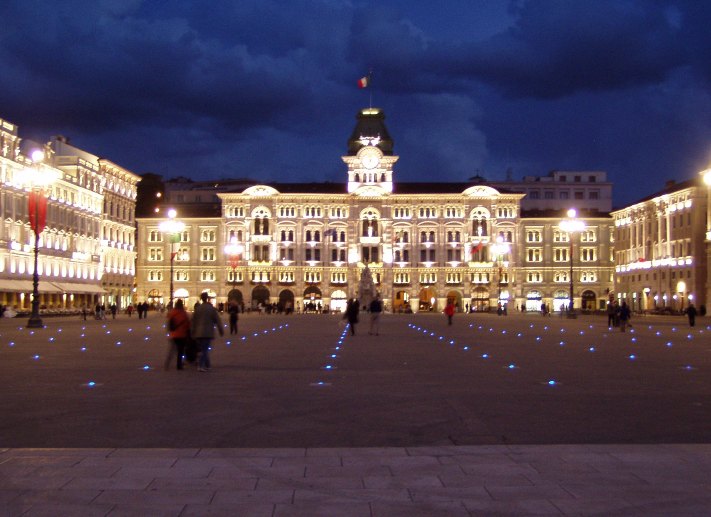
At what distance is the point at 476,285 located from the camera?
122 meters

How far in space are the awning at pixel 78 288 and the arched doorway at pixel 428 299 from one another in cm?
4489

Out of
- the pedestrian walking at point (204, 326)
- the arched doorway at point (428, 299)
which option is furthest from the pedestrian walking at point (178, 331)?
the arched doorway at point (428, 299)

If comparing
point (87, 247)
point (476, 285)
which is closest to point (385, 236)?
point (476, 285)

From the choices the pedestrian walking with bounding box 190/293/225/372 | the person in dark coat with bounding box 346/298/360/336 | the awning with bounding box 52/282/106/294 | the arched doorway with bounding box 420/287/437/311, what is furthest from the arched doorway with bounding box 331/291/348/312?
the pedestrian walking with bounding box 190/293/225/372

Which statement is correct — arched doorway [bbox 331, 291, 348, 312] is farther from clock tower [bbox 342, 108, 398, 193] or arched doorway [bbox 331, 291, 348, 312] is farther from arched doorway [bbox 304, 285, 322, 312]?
clock tower [bbox 342, 108, 398, 193]

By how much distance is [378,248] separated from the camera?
123 metres

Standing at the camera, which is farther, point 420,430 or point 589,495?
point 420,430

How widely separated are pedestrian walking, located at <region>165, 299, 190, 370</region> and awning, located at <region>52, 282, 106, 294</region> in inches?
2672

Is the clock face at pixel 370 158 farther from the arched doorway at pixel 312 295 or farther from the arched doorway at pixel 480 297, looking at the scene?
Answer: the arched doorway at pixel 480 297

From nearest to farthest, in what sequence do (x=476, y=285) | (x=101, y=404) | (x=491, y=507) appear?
(x=491, y=507), (x=101, y=404), (x=476, y=285)

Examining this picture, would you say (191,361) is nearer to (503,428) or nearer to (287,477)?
(503,428)

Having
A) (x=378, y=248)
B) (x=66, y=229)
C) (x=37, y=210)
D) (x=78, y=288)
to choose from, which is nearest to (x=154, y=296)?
(x=378, y=248)

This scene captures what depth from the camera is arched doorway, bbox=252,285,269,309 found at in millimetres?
122863

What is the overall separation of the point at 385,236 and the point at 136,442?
112024mm
